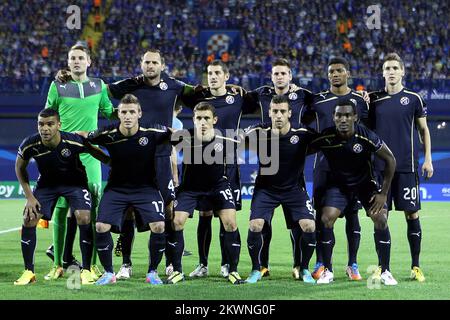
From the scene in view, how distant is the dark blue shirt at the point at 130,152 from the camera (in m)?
7.53

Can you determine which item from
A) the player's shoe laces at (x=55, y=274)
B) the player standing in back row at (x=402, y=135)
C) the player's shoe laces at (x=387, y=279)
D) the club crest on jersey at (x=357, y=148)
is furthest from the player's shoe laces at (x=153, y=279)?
the player standing in back row at (x=402, y=135)

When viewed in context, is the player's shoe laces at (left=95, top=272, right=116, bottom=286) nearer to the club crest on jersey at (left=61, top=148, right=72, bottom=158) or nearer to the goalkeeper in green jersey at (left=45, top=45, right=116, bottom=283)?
the goalkeeper in green jersey at (left=45, top=45, right=116, bottom=283)

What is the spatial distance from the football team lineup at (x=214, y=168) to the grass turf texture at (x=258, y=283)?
0.18 meters

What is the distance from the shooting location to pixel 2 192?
2209 cm

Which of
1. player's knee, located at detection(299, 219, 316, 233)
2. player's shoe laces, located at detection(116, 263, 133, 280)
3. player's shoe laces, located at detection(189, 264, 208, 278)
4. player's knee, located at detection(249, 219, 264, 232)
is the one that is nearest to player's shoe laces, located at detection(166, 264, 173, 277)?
player's shoe laces, located at detection(189, 264, 208, 278)

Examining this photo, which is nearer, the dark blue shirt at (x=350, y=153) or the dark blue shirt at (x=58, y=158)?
the dark blue shirt at (x=350, y=153)

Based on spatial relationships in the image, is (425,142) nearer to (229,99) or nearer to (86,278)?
(229,99)

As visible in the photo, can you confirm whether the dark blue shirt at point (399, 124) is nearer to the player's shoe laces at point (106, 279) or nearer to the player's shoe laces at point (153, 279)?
the player's shoe laces at point (153, 279)

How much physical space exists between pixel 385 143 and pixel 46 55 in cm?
2214

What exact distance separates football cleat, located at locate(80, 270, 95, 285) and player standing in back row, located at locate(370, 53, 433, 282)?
2.97 meters

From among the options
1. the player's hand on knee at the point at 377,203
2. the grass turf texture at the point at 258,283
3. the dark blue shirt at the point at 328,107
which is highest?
the dark blue shirt at the point at 328,107

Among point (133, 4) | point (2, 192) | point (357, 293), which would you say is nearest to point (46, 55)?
point (133, 4)

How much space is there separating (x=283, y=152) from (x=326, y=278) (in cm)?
127
